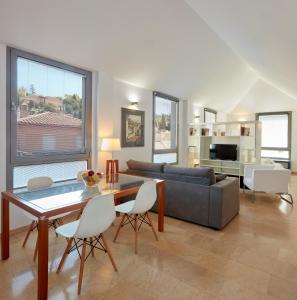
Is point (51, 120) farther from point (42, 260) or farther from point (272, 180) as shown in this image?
point (272, 180)

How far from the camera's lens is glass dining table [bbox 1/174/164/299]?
5.95 feet

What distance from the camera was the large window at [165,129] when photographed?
6082 mm

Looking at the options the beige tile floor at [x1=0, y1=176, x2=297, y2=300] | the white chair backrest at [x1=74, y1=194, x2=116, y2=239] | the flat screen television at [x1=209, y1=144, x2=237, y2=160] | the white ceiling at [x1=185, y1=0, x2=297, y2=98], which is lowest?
the beige tile floor at [x1=0, y1=176, x2=297, y2=300]

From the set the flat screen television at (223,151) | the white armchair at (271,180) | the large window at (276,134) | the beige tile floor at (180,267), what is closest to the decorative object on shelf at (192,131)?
the flat screen television at (223,151)

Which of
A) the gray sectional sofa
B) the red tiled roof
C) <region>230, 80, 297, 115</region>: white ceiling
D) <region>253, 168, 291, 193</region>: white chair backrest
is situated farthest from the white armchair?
<region>230, 80, 297, 115</region>: white ceiling

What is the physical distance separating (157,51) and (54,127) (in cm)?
244

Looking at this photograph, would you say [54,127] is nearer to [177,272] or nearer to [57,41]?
[57,41]

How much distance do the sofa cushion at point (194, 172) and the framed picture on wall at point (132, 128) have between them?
154 centimetres

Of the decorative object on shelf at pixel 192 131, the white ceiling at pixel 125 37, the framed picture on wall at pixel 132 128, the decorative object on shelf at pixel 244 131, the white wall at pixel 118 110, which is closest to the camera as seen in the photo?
the white ceiling at pixel 125 37

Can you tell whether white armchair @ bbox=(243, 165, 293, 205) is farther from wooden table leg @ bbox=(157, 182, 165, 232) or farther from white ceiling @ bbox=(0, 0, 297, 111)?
wooden table leg @ bbox=(157, 182, 165, 232)

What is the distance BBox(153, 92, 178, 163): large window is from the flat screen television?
3.63 ft

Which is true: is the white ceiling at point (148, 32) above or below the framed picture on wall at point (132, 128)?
above

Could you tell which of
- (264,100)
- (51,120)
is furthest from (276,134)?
(51,120)

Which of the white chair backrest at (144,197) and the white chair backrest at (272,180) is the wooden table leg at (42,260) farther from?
the white chair backrest at (272,180)
